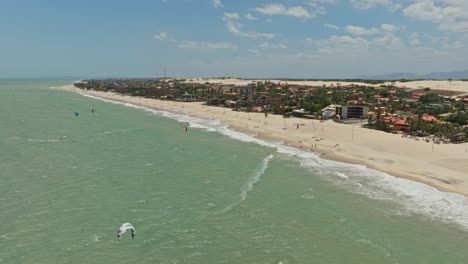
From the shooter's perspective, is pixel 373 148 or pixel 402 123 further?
pixel 402 123

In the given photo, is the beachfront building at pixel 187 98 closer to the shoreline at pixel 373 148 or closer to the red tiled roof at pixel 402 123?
the shoreline at pixel 373 148

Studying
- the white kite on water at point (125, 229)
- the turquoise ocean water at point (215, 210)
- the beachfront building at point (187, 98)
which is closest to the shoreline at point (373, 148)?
the turquoise ocean water at point (215, 210)

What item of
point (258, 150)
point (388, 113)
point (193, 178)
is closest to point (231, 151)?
point (258, 150)

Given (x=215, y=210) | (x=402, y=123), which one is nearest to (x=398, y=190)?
(x=215, y=210)

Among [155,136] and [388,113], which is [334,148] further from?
[388,113]

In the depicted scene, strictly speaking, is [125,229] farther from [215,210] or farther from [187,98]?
[187,98]

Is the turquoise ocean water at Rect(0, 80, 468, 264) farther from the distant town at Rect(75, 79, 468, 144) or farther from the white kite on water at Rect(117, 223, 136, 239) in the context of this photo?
the distant town at Rect(75, 79, 468, 144)
